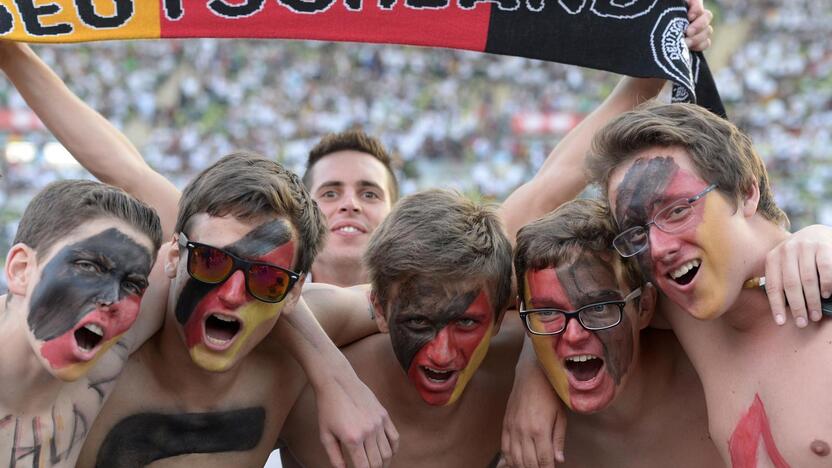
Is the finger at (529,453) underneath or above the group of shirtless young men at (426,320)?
underneath

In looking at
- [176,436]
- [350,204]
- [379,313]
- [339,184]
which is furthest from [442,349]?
[339,184]

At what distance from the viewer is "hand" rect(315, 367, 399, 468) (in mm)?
3283

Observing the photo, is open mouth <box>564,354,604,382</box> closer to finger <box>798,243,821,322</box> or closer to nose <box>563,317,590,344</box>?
nose <box>563,317,590,344</box>

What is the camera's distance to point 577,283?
3.34m

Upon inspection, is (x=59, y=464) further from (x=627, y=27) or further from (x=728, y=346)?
(x=627, y=27)

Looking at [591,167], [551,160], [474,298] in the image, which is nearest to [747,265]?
[591,167]

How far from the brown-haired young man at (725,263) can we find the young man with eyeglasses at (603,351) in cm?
27

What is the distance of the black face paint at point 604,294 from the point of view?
333 cm

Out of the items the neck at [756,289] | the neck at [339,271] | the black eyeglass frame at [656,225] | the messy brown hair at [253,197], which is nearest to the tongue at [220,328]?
the messy brown hair at [253,197]

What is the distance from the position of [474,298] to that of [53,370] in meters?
1.38

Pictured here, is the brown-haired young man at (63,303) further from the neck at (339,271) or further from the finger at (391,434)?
the neck at (339,271)

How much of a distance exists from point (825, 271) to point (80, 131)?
2643 millimetres

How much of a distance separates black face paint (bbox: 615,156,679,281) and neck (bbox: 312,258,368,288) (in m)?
2.25

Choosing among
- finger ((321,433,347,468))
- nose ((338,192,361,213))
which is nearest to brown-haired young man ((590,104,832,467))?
finger ((321,433,347,468))
